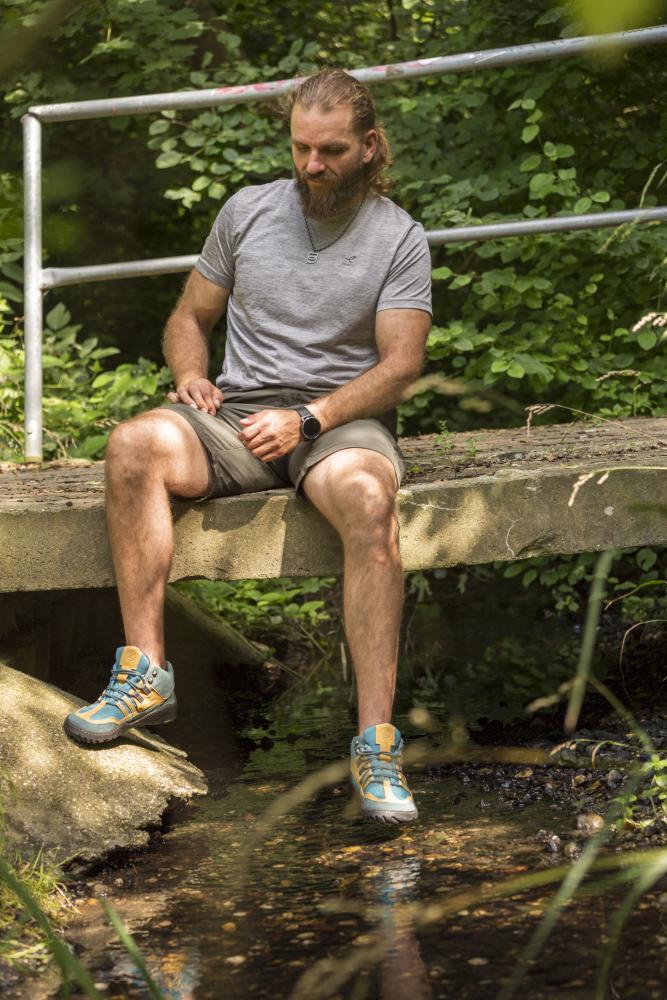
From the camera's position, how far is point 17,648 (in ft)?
12.1

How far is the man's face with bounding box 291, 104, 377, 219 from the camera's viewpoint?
319cm

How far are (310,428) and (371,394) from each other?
7.4 inches

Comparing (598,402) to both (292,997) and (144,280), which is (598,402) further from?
(292,997)

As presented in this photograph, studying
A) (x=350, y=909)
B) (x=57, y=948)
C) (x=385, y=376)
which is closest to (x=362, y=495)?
(x=385, y=376)

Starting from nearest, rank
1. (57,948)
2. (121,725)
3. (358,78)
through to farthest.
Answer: (57,948) → (121,725) → (358,78)

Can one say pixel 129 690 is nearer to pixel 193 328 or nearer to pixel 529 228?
pixel 193 328

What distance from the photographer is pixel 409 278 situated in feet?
10.6

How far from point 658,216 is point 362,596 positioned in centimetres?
168

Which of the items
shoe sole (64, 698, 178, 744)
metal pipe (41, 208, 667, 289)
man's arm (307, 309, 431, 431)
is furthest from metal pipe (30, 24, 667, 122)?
shoe sole (64, 698, 178, 744)

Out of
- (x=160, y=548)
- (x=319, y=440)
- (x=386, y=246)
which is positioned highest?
(x=386, y=246)

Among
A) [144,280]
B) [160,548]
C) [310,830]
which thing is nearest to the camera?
[310,830]

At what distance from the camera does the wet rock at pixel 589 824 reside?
8.33 feet

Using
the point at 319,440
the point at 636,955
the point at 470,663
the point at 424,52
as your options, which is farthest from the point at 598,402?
the point at 636,955

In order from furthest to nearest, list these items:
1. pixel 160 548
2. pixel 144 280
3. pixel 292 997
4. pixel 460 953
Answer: pixel 144 280 < pixel 160 548 < pixel 460 953 < pixel 292 997
